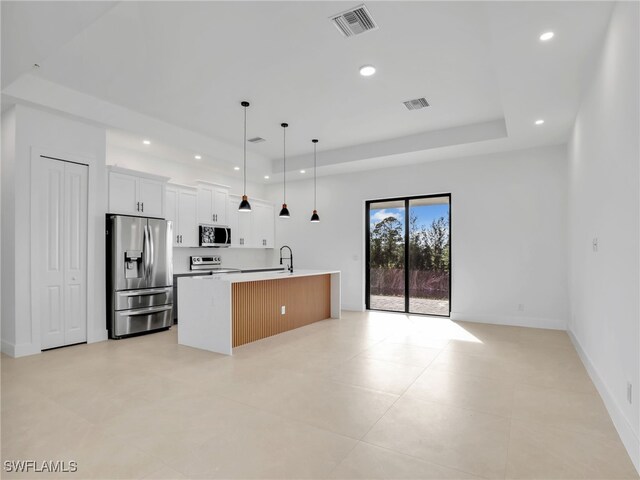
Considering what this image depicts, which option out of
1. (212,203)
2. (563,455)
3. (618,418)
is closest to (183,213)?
(212,203)

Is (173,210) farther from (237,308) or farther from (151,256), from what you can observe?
(237,308)

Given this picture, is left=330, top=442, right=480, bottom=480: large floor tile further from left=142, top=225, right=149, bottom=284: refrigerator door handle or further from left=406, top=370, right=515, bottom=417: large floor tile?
left=142, top=225, right=149, bottom=284: refrigerator door handle

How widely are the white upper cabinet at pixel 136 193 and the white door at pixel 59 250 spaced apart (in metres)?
0.40

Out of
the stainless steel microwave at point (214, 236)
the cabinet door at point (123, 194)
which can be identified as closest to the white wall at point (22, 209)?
the cabinet door at point (123, 194)

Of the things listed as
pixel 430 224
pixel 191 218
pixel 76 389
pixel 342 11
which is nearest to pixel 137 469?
pixel 76 389

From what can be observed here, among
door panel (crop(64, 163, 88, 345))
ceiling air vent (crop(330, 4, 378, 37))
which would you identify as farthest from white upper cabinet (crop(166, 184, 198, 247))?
ceiling air vent (crop(330, 4, 378, 37))

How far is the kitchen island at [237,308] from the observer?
442 centimetres

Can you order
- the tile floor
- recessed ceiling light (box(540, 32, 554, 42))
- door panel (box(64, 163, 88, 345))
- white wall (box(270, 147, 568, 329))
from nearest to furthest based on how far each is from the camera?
the tile floor < recessed ceiling light (box(540, 32, 554, 42)) < door panel (box(64, 163, 88, 345)) < white wall (box(270, 147, 568, 329))

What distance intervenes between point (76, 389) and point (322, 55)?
154 inches

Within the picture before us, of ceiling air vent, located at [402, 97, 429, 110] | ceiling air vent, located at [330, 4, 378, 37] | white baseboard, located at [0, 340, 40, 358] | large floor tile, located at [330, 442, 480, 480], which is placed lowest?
large floor tile, located at [330, 442, 480, 480]

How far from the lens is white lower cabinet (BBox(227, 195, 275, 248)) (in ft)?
25.1

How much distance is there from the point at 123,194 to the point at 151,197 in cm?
44

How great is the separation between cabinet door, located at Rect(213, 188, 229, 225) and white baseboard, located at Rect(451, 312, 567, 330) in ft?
15.9

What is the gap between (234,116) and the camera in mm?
5246
